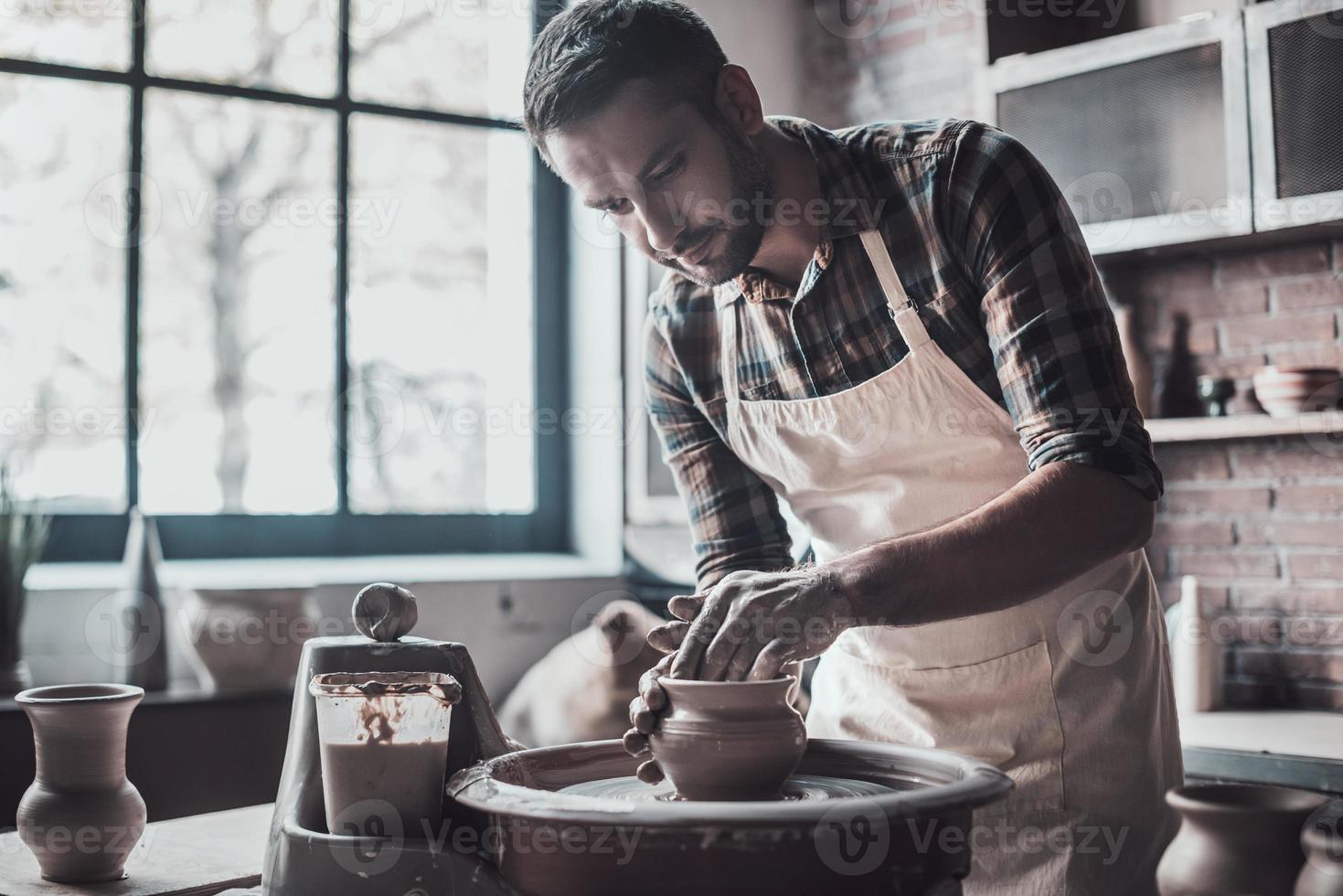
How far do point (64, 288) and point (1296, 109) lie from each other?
11.2 feet

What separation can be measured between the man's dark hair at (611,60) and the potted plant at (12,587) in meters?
2.09

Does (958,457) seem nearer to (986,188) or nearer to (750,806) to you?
(986,188)

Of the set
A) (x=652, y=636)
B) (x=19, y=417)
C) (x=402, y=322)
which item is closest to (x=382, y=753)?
(x=652, y=636)

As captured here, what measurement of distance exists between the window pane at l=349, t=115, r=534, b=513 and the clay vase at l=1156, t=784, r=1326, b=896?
11.9 ft

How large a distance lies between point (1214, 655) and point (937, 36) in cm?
208

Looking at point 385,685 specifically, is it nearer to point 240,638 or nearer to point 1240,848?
point 1240,848

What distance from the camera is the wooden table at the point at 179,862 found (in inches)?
59.9

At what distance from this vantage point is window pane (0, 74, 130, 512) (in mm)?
3822

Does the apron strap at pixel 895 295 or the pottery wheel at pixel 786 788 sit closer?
the pottery wheel at pixel 786 788

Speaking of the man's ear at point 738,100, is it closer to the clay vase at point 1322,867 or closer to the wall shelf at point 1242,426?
the clay vase at point 1322,867

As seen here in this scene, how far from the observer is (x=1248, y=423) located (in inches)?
131

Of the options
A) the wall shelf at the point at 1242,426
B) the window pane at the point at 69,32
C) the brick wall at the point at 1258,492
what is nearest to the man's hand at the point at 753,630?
the wall shelf at the point at 1242,426

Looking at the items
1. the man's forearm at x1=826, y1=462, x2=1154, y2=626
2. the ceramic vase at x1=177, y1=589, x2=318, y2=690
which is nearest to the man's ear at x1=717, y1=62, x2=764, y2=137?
the man's forearm at x1=826, y1=462, x2=1154, y2=626

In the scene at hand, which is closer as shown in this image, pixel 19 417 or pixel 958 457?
pixel 958 457
